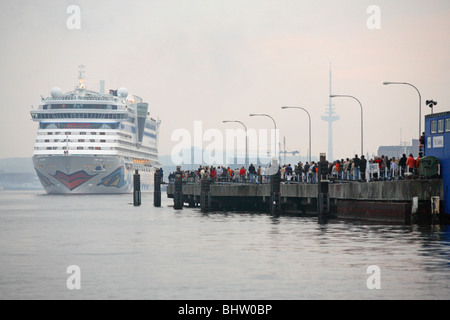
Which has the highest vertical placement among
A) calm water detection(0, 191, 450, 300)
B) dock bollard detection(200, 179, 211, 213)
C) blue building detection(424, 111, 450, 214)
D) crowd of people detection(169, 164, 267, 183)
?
blue building detection(424, 111, 450, 214)

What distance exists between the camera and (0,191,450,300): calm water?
20906mm

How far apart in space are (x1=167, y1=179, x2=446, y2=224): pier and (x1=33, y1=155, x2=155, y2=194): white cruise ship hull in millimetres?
60281

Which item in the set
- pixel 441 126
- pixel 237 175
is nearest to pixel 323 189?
pixel 441 126

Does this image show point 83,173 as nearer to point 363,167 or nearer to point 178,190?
point 178,190

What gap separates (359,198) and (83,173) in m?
89.3

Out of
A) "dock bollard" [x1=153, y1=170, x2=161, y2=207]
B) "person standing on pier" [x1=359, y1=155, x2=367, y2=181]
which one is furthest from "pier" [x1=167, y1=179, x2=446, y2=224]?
"dock bollard" [x1=153, y1=170, x2=161, y2=207]

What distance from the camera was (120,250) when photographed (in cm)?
3225

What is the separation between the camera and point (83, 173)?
131500 millimetres

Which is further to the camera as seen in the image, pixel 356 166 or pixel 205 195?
pixel 205 195

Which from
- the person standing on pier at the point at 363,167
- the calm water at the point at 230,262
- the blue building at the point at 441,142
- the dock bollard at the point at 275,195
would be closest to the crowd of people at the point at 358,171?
the person standing on pier at the point at 363,167

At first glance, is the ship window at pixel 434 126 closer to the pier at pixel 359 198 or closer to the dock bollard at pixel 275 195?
the pier at pixel 359 198

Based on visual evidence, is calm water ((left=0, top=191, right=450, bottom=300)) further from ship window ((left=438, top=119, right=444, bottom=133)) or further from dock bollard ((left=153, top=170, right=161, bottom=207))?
dock bollard ((left=153, top=170, right=161, bottom=207))

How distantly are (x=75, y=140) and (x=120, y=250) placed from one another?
101 metres

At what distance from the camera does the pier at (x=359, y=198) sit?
40.4 meters
